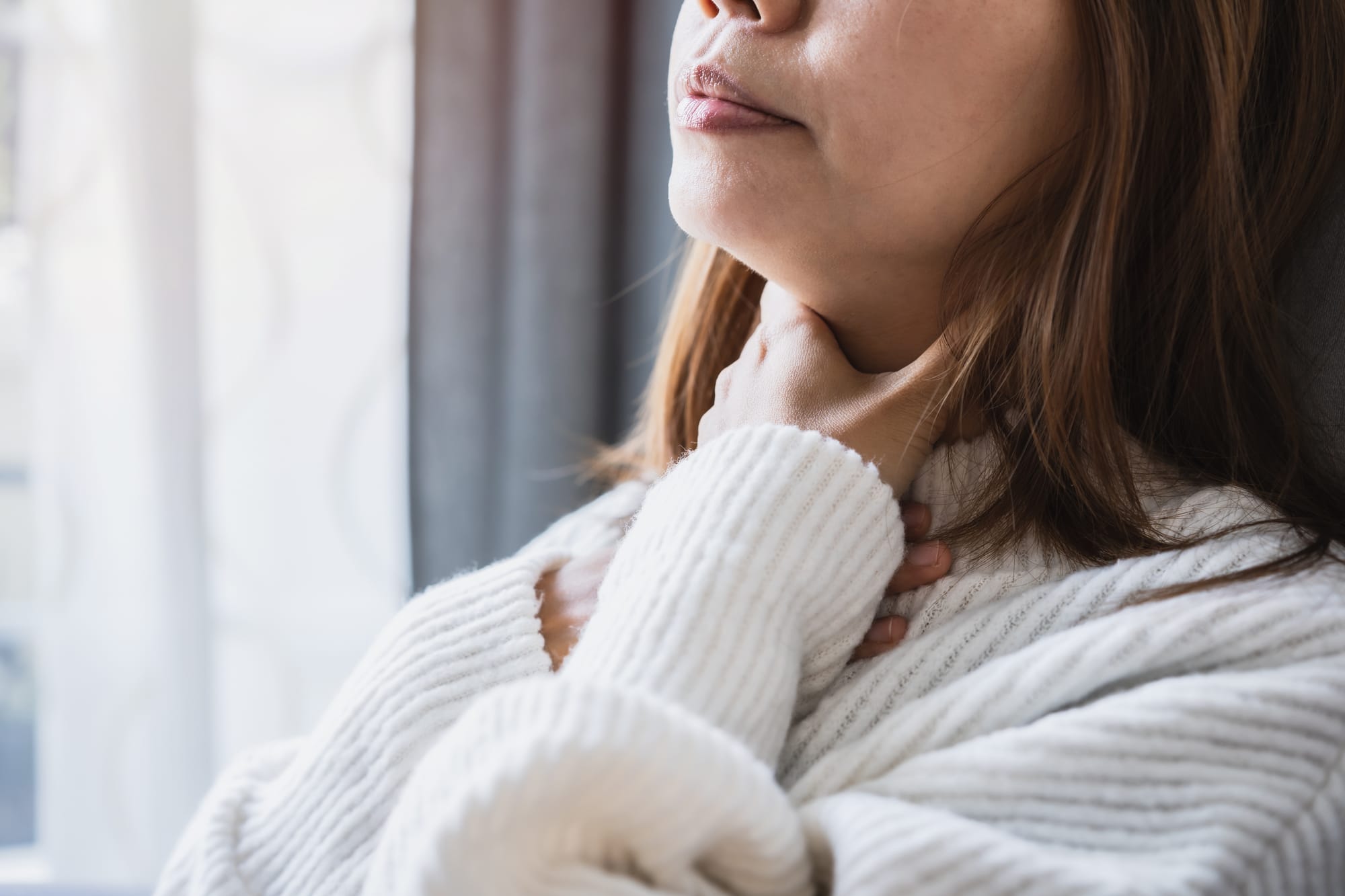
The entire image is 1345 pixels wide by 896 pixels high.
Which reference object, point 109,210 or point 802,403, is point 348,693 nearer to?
point 802,403

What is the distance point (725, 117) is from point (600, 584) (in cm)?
32

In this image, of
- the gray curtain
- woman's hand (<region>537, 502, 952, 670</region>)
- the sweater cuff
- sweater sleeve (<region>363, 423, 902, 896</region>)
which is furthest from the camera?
the gray curtain

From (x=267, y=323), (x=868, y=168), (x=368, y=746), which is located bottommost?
(x=368, y=746)

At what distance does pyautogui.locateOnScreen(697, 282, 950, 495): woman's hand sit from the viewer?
68cm

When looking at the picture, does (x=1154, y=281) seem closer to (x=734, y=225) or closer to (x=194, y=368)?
(x=734, y=225)

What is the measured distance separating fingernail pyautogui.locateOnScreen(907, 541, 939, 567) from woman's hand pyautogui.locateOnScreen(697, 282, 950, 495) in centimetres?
4

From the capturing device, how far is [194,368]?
1.44 meters

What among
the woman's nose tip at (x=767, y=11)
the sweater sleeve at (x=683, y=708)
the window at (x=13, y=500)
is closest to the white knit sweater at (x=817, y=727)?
the sweater sleeve at (x=683, y=708)

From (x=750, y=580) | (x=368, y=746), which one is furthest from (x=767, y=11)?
(x=368, y=746)

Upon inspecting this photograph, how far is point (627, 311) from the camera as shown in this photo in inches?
59.4

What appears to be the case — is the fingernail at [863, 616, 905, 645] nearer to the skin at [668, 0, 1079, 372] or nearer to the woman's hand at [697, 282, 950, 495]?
the woman's hand at [697, 282, 950, 495]

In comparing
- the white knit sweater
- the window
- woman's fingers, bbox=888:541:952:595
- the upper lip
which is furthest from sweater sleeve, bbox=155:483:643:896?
the window

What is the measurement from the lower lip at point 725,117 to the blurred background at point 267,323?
2.23 feet

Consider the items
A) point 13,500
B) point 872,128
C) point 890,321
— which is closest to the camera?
point 872,128
